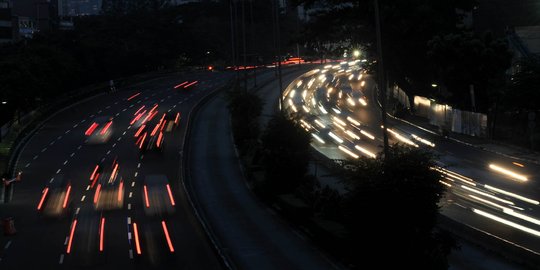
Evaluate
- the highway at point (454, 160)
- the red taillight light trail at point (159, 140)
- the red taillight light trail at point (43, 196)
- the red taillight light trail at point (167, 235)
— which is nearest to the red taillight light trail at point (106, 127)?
the red taillight light trail at point (159, 140)

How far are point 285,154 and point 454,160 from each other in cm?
1629

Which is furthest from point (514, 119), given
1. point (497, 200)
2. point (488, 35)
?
point (497, 200)

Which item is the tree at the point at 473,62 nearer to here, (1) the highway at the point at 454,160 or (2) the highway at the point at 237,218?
(1) the highway at the point at 454,160

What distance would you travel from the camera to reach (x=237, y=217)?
138 ft

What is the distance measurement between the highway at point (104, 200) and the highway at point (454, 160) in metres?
10.4

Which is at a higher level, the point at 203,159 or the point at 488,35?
the point at 488,35

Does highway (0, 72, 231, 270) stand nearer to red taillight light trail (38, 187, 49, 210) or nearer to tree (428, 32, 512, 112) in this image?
red taillight light trail (38, 187, 49, 210)

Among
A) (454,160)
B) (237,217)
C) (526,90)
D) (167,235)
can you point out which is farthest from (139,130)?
(167,235)

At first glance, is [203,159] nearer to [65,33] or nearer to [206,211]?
[206,211]

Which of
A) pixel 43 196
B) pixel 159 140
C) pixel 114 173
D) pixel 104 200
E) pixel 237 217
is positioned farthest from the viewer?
pixel 159 140

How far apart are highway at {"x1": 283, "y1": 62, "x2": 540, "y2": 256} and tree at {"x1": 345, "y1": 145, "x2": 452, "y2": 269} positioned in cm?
139

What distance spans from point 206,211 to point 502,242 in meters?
20.4

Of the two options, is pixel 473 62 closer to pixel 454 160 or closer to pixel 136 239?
pixel 454 160

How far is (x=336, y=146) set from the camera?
67688mm
